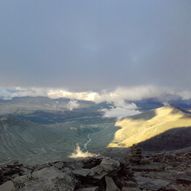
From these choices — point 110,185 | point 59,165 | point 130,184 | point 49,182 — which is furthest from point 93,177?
point 59,165

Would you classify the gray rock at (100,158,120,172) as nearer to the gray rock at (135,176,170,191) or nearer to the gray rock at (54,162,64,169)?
the gray rock at (135,176,170,191)

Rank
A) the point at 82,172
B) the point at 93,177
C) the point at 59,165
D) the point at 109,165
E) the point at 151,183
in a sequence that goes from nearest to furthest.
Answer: the point at 93,177, the point at 82,172, the point at 109,165, the point at 151,183, the point at 59,165

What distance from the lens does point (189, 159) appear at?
50500mm

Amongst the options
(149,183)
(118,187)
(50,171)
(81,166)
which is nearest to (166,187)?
(149,183)

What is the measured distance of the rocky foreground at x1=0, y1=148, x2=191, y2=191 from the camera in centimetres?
2778

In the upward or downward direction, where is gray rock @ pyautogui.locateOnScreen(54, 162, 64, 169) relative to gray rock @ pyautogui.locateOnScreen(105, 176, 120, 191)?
upward

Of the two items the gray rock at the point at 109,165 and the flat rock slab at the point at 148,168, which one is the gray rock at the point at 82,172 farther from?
the flat rock slab at the point at 148,168

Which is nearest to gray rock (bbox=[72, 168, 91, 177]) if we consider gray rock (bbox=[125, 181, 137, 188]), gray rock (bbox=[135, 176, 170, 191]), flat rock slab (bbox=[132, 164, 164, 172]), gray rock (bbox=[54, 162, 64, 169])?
gray rock (bbox=[54, 162, 64, 169])

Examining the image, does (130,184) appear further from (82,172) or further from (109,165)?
(82,172)

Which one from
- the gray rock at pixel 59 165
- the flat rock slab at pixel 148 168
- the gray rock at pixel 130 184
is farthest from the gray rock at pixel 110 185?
the flat rock slab at pixel 148 168

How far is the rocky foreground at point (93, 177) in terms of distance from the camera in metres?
27.8

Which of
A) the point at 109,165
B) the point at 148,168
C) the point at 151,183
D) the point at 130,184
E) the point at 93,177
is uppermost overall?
the point at 148,168

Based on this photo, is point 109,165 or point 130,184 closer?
point 130,184

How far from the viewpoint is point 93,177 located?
1220 inches
